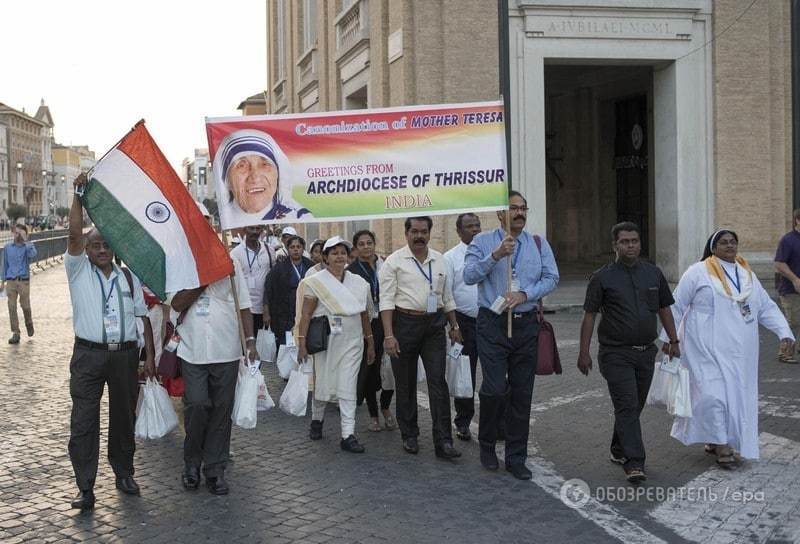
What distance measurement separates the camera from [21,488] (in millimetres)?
6828

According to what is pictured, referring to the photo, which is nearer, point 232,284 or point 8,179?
point 232,284

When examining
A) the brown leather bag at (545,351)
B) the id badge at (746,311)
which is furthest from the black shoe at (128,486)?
the id badge at (746,311)

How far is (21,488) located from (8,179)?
14975cm

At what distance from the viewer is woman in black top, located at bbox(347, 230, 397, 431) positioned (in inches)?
346

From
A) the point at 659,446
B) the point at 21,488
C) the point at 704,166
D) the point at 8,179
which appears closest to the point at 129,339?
the point at 21,488

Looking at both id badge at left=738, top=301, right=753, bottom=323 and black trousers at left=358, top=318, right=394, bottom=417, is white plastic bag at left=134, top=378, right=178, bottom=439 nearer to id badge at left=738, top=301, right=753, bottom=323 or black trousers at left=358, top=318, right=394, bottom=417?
black trousers at left=358, top=318, right=394, bottom=417

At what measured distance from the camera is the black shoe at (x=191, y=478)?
6.67 meters

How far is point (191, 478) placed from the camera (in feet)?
21.9

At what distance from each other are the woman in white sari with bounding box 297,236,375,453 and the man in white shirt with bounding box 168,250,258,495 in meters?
1.33

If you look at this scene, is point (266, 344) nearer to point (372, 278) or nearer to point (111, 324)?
point (372, 278)

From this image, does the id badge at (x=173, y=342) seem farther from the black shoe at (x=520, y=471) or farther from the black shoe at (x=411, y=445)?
the black shoe at (x=520, y=471)

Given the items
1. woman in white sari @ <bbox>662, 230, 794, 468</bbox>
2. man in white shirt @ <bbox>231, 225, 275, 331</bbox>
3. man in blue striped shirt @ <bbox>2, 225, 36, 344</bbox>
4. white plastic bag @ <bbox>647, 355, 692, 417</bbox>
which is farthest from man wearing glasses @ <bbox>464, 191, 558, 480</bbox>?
man in blue striped shirt @ <bbox>2, 225, 36, 344</bbox>

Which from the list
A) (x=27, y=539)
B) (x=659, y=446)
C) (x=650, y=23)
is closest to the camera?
(x=27, y=539)

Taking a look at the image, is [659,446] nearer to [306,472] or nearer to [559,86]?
[306,472]
